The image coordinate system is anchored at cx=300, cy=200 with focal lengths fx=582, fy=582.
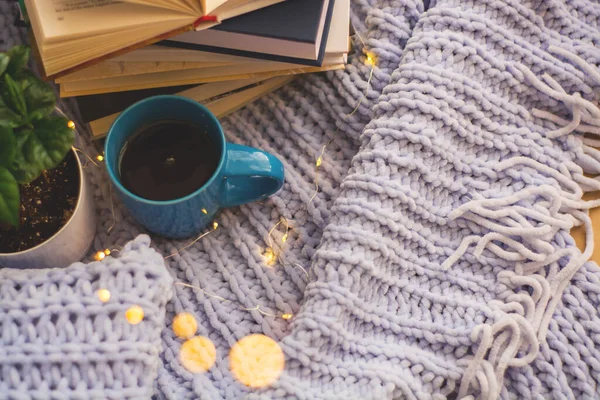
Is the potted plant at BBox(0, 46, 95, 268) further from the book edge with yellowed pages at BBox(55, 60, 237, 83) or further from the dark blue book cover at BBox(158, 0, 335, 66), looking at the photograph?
the dark blue book cover at BBox(158, 0, 335, 66)

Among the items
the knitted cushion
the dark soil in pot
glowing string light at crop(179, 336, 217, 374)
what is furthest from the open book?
glowing string light at crop(179, 336, 217, 374)

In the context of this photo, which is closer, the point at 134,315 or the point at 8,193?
the point at 8,193

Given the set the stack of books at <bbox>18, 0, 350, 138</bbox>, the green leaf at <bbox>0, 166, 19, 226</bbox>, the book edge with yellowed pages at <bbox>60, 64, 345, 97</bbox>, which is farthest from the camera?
the book edge with yellowed pages at <bbox>60, 64, 345, 97</bbox>

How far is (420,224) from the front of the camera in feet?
2.10

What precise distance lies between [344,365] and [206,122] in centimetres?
29

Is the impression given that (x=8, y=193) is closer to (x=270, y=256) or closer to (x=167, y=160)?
(x=167, y=160)

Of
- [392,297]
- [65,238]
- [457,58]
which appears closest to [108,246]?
[65,238]

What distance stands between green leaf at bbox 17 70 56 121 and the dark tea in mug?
0.40 ft

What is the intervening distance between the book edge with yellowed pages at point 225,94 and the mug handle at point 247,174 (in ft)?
0.40

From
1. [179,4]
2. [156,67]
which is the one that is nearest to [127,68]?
[156,67]

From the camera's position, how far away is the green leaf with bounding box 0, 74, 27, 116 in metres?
0.47

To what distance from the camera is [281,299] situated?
0.64 m

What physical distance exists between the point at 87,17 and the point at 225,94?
0.19m

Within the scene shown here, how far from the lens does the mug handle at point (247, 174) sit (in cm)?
59
